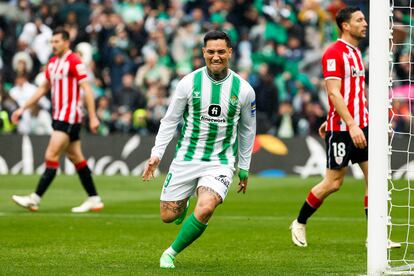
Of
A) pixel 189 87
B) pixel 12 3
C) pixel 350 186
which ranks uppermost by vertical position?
pixel 12 3

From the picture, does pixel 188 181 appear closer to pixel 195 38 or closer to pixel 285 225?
pixel 285 225

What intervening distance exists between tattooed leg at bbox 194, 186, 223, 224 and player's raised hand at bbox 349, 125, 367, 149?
164 cm

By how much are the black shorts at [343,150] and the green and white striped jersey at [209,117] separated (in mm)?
1788

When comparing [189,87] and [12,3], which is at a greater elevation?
[12,3]

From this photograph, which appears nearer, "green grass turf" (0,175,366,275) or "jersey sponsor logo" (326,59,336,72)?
"green grass turf" (0,175,366,275)

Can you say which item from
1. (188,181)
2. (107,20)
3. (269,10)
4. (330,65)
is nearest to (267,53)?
(269,10)

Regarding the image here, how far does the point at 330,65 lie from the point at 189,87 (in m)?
2.17

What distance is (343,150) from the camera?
10828mm

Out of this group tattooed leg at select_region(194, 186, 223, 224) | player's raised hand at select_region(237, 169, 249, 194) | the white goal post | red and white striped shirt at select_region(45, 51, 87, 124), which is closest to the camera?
the white goal post

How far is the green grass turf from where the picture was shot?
907cm

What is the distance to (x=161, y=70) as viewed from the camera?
80.9 ft

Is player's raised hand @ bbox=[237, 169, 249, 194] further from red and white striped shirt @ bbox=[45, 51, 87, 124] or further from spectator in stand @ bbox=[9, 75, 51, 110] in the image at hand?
spectator in stand @ bbox=[9, 75, 51, 110]

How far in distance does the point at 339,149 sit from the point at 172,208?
239cm

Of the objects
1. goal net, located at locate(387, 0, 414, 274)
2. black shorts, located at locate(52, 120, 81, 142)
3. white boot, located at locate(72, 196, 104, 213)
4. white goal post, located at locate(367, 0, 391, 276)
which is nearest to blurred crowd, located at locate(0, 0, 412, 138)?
goal net, located at locate(387, 0, 414, 274)
